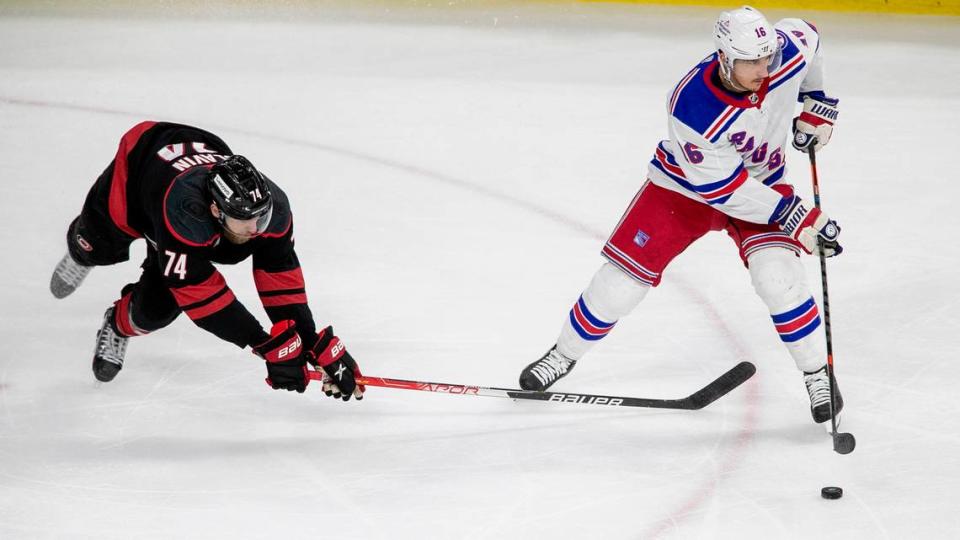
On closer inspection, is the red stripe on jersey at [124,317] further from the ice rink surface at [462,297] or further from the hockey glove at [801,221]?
the hockey glove at [801,221]

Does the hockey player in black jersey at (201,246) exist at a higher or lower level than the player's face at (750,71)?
lower

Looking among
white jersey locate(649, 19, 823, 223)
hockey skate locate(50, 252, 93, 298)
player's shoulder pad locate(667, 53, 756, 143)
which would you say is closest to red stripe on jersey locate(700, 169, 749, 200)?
white jersey locate(649, 19, 823, 223)

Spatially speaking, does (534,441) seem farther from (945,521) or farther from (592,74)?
(592,74)

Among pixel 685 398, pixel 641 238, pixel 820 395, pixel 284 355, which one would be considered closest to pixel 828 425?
pixel 820 395

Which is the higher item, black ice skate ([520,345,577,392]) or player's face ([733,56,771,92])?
player's face ([733,56,771,92])

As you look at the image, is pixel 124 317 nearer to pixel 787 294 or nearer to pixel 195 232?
pixel 195 232

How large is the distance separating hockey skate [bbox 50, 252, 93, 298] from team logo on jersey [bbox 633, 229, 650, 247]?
→ 175 centimetres

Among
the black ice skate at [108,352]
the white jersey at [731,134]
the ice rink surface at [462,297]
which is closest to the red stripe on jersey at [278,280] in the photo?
the ice rink surface at [462,297]

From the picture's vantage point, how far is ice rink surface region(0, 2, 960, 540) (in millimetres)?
3203

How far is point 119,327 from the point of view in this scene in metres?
3.69

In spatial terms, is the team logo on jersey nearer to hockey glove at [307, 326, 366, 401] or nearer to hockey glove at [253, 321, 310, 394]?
hockey glove at [307, 326, 366, 401]

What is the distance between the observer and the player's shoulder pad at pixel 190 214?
312 centimetres

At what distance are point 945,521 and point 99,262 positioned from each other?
8.28ft

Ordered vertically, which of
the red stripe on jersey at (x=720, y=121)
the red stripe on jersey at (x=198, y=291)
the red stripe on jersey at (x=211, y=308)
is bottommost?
the red stripe on jersey at (x=211, y=308)
